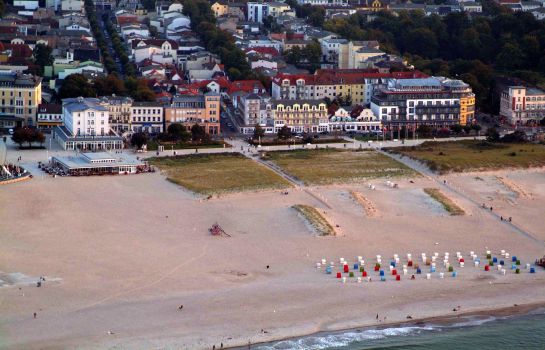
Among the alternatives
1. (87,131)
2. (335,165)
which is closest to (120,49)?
(87,131)

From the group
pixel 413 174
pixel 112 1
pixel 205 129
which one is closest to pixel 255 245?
pixel 413 174

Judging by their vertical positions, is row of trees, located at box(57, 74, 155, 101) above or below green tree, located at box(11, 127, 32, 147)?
above

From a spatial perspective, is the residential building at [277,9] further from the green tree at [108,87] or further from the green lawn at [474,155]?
the green lawn at [474,155]

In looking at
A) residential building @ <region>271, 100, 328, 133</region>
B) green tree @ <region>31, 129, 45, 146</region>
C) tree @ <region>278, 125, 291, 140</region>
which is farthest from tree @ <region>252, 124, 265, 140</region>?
green tree @ <region>31, 129, 45, 146</region>

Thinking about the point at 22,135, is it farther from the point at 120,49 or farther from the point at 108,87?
the point at 120,49

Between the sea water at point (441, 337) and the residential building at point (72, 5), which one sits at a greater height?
the residential building at point (72, 5)

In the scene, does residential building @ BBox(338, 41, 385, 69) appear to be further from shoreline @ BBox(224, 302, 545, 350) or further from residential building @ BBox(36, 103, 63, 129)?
shoreline @ BBox(224, 302, 545, 350)

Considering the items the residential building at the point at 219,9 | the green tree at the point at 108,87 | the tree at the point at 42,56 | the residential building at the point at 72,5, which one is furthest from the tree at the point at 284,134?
the residential building at the point at 72,5

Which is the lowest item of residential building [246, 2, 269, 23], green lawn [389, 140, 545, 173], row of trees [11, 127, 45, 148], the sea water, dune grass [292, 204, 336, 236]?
the sea water
